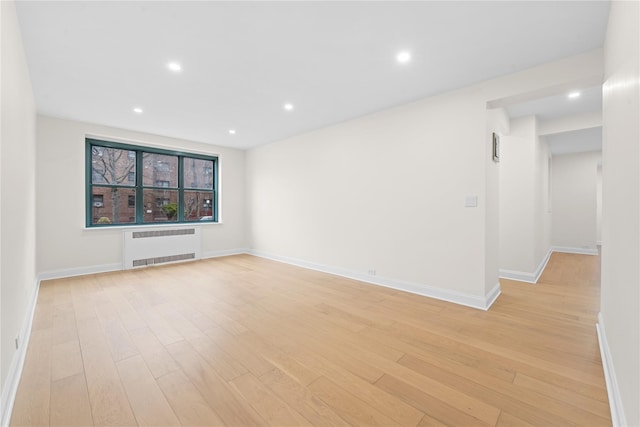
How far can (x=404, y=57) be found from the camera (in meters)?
2.51

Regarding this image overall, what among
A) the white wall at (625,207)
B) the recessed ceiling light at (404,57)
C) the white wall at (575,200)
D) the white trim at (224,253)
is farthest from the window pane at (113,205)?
the white wall at (575,200)

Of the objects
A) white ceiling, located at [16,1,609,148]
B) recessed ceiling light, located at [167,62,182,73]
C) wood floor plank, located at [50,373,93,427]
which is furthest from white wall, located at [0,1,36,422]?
recessed ceiling light, located at [167,62,182,73]

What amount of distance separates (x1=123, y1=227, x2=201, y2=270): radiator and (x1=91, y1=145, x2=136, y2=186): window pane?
3.33ft

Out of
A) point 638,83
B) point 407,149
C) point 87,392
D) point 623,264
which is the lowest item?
point 87,392

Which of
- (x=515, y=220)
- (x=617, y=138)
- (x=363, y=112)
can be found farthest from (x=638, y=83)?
Answer: (x=515, y=220)

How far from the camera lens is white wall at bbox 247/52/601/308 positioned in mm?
3029

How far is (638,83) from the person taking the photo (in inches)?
47.4

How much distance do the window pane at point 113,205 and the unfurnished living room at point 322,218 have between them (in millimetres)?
36

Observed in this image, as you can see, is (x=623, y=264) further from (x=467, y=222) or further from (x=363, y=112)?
(x=363, y=112)

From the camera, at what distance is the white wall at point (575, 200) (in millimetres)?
6570

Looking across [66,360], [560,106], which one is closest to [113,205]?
[66,360]

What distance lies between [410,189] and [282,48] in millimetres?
2292

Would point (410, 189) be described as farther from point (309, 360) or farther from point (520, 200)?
point (309, 360)

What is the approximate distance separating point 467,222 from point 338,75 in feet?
7.33
